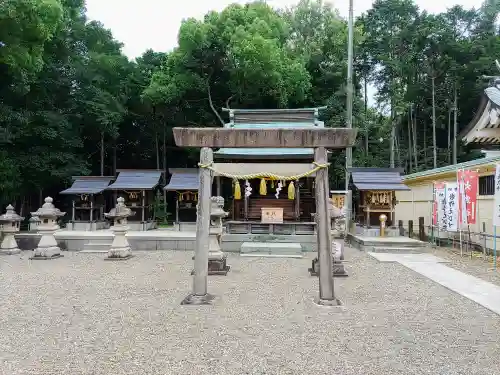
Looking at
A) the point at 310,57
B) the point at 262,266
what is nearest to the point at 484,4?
the point at 310,57

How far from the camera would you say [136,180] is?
19.4 meters

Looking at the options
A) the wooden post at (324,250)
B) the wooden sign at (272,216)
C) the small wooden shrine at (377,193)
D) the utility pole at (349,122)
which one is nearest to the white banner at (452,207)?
the small wooden shrine at (377,193)

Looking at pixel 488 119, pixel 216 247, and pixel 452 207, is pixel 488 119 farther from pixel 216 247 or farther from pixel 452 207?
pixel 216 247

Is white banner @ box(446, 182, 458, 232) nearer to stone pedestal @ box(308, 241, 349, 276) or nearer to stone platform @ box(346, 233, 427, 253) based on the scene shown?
stone platform @ box(346, 233, 427, 253)

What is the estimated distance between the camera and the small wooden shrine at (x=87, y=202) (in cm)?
1892

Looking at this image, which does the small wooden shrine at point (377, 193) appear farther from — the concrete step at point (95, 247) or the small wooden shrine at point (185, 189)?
the concrete step at point (95, 247)

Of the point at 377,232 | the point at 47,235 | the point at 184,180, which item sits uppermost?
the point at 184,180

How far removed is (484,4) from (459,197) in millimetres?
22030

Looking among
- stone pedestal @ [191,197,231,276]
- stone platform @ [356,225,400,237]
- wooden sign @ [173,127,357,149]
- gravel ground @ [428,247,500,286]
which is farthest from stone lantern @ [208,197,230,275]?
stone platform @ [356,225,400,237]

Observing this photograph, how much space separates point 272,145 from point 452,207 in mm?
8425

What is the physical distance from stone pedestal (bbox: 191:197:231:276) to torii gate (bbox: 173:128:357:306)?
2.55m

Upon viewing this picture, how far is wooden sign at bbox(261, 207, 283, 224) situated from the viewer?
14.2 metres

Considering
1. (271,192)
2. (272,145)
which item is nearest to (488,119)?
(272,145)

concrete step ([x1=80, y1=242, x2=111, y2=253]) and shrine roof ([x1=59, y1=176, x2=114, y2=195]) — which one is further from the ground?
shrine roof ([x1=59, y1=176, x2=114, y2=195])
